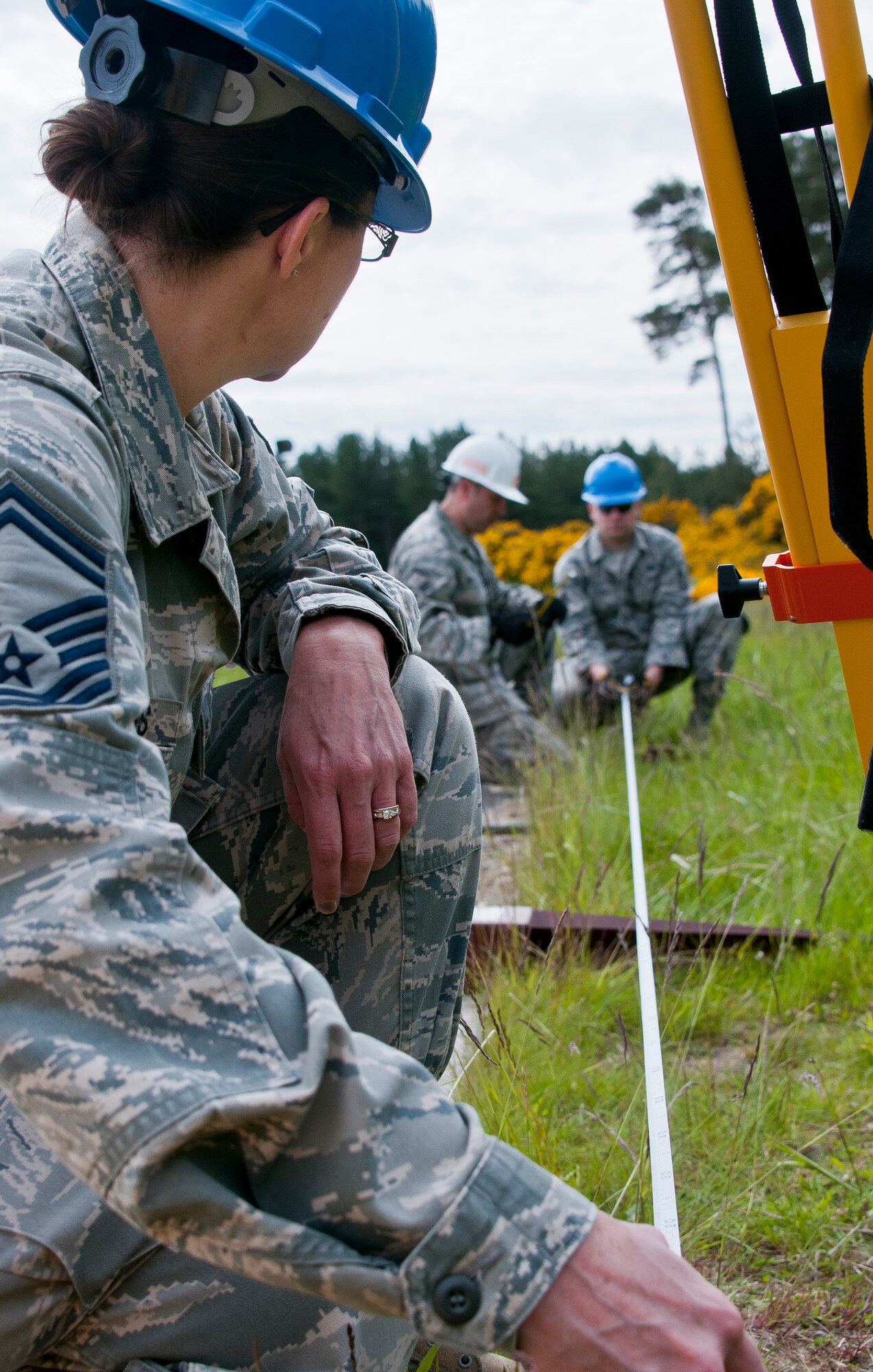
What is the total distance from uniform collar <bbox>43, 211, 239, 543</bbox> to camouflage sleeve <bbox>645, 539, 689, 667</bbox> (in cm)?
608

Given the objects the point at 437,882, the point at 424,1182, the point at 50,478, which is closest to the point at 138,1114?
the point at 424,1182

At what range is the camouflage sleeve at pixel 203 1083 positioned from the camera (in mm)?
832

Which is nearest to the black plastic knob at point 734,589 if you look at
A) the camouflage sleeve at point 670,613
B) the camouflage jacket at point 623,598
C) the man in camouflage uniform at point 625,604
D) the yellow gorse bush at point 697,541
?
the man in camouflage uniform at point 625,604

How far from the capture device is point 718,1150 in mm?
1900

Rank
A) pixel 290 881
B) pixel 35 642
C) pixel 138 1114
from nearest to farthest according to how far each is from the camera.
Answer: pixel 138 1114, pixel 35 642, pixel 290 881

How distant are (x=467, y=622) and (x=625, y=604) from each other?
54.5 inches

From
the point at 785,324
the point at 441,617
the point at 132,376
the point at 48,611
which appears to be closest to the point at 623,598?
the point at 441,617

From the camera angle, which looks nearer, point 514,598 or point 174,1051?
point 174,1051

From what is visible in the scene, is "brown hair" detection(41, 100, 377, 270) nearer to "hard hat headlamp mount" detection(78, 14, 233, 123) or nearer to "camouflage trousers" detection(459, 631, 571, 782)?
"hard hat headlamp mount" detection(78, 14, 233, 123)

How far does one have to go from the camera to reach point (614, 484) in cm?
779

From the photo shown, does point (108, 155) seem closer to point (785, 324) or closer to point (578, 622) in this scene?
point (785, 324)

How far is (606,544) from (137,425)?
6.72m

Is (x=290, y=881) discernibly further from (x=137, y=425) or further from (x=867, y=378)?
(x=867, y=378)

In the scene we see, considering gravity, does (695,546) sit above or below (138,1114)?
below
